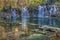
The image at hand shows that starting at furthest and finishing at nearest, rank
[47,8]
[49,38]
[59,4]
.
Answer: [47,8]
[59,4]
[49,38]

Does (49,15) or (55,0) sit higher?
(55,0)

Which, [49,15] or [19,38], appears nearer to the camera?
[19,38]

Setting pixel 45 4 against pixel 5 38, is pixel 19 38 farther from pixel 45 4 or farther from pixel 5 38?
pixel 45 4

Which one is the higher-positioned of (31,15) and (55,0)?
(55,0)

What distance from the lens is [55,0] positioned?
32469 mm

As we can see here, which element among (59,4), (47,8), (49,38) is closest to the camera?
(49,38)

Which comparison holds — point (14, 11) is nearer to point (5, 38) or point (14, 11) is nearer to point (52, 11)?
point (52, 11)

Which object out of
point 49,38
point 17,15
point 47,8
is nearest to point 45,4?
point 47,8

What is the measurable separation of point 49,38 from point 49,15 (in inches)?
872

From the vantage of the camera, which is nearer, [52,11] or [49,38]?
[49,38]

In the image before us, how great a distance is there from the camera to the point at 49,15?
32781 mm

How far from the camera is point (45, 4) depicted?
33031 mm

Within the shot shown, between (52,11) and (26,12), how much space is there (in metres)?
4.63

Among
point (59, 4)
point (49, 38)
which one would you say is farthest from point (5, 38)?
point (59, 4)
